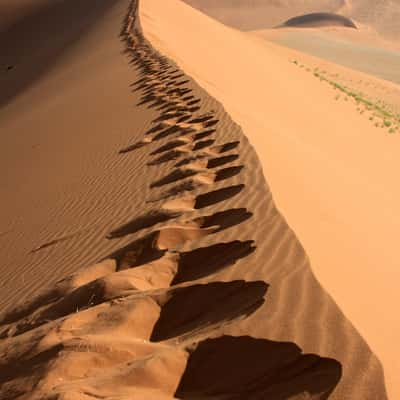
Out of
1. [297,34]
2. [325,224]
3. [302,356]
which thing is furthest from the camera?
[297,34]

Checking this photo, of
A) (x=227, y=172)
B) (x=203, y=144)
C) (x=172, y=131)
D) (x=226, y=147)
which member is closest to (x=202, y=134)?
(x=203, y=144)

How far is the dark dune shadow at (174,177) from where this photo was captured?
633cm

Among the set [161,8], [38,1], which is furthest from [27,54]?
[38,1]

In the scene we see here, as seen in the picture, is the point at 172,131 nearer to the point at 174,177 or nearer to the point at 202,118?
the point at 202,118

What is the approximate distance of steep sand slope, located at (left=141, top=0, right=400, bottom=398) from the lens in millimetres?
3111

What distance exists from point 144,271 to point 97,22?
27897 mm

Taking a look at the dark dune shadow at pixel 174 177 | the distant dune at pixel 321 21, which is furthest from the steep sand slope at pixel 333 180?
the distant dune at pixel 321 21

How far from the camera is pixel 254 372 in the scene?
2.59m

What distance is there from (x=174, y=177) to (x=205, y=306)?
10.8 ft

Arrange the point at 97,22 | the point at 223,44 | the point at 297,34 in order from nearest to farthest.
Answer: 1. the point at 223,44
2. the point at 97,22
3. the point at 297,34

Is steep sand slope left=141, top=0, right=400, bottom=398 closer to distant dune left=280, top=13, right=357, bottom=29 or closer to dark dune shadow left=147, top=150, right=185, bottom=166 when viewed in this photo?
dark dune shadow left=147, top=150, right=185, bottom=166

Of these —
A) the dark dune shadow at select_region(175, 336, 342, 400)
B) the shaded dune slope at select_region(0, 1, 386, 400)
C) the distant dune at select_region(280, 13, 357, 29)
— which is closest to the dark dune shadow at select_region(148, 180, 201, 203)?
the shaded dune slope at select_region(0, 1, 386, 400)

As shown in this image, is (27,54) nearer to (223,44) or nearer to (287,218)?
(223,44)

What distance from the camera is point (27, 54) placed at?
3045 cm
